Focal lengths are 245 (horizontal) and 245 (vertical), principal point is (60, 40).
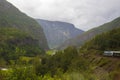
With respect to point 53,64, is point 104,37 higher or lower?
higher

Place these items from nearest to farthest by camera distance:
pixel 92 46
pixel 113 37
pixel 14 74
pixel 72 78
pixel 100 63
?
pixel 14 74 → pixel 72 78 → pixel 100 63 → pixel 113 37 → pixel 92 46

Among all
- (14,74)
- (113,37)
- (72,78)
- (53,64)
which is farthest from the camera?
(113,37)

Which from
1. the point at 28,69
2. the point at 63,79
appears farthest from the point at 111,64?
the point at 28,69

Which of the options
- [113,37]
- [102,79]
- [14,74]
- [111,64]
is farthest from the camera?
[113,37]

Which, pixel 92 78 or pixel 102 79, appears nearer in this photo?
pixel 92 78

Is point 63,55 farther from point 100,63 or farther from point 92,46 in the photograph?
point 92,46

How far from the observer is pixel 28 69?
127 ft

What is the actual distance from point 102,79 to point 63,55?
7020 centimetres

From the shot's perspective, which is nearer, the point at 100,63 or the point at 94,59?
the point at 100,63

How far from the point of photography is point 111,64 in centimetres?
13088

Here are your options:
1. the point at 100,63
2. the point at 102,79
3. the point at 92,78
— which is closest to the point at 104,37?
the point at 100,63

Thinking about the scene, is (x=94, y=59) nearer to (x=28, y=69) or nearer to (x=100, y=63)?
(x=100, y=63)

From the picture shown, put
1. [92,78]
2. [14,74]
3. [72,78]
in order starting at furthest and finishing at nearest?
[92,78] → [72,78] → [14,74]

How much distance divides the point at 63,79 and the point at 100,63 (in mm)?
72226
